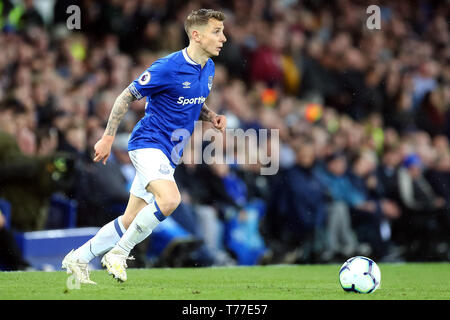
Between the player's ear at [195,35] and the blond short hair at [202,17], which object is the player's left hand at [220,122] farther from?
the blond short hair at [202,17]

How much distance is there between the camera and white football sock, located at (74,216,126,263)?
7551 millimetres

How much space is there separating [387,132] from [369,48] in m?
2.83

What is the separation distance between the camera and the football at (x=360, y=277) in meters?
7.40

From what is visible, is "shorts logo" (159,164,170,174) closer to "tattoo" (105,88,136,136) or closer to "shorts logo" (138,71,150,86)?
"tattoo" (105,88,136,136)

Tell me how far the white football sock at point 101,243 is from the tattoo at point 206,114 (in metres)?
1.36

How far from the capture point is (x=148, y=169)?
7.43 meters

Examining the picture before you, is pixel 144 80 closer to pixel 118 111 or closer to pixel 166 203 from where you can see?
pixel 118 111

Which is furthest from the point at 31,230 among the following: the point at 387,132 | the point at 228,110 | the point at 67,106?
the point at 387,132

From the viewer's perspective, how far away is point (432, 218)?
1414 centimetres

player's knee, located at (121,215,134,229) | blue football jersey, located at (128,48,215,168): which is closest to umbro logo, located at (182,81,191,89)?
blue football jersey, located at (128,48,215,168)

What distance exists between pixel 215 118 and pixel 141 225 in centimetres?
140

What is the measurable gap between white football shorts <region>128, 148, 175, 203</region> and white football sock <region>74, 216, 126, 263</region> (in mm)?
339

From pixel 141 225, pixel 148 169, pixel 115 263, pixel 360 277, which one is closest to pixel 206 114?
pixel 148 169
